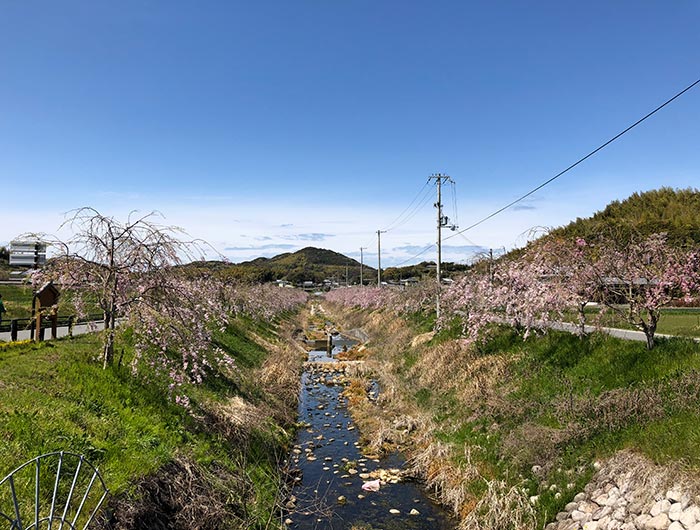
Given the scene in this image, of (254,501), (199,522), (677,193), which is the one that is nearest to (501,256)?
(254,501)

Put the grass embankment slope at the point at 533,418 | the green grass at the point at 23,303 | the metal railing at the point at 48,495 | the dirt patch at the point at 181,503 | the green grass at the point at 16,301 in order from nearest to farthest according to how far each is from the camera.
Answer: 1. the metal railing at the point at 48,495
2. the dirt patch at the point at 181,503
3. the grass embankment slope at the point at 533,418
4. the green grass at the point at 23,303
5. the green grass at the point at 16,301

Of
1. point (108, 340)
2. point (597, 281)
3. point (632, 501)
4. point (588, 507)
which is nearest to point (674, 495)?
point (632, 501)

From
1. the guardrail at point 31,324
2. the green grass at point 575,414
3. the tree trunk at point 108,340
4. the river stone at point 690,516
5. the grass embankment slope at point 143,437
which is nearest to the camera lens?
the river stone at point 690,516

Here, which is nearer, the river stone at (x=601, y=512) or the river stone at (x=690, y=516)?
the river stone at (x=690, y=516)

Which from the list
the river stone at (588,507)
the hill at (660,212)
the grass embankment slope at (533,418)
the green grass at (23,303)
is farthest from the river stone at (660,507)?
the hill at (660,212)

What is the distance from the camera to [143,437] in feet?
34.4

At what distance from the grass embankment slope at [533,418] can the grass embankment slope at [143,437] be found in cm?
471

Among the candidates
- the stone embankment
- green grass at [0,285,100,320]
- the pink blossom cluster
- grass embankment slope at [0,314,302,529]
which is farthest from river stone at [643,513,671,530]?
green grass at [0,285,100,320]

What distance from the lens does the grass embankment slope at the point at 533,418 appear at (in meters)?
9.91

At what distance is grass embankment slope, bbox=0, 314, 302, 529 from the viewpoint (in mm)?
8461

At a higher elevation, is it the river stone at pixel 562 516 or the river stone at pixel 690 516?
the river stone at pixel 690 516

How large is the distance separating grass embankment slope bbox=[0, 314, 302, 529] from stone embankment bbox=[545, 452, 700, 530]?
6454 millimetres

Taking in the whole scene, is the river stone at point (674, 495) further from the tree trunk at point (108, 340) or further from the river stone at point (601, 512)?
the tree trunk at point (108, 340)

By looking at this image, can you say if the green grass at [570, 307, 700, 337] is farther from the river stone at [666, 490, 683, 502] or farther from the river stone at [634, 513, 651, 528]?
the river stone at [634, 513, 651, 528]
